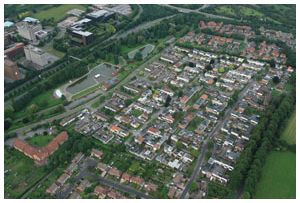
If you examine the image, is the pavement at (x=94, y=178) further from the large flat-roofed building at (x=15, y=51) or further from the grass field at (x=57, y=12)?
the grass field at (x=57, y=12)

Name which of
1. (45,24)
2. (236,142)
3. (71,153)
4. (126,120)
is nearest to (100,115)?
(126,120)

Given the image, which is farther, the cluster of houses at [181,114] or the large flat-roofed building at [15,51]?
the large flat-roofed building at [15,51]

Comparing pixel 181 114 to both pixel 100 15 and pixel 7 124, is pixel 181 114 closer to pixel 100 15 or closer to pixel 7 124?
pixel 7 124

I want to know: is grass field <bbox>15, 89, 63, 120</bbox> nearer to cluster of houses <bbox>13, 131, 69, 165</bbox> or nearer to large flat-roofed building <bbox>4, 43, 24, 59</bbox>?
cluster of houses <bbox>13, 131, 69, 165</bbox>

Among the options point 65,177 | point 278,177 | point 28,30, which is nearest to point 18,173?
point 65,177

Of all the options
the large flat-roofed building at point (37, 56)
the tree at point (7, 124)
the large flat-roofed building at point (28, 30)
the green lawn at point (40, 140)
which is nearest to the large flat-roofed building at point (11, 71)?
the large flat-roofed building at point (37, 56)

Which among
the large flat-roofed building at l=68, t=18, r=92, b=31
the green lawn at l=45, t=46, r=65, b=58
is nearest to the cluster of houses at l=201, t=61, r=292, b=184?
the green lawn at l=45, t=46, r=65, b=58
